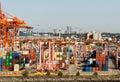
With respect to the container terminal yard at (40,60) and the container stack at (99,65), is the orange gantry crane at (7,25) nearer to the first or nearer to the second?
the container terminal yard at (40,60)

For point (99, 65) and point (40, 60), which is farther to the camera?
point (99, 65)

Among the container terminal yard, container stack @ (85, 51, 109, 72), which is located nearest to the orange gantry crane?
the container terminal yard

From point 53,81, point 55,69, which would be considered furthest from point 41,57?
point 53,81

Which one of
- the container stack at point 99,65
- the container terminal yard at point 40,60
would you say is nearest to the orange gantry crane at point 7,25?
the container terminal yard at point 40,60

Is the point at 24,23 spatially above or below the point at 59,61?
above

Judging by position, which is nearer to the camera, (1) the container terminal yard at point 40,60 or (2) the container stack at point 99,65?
(1) the container terminal yard at point 40,60

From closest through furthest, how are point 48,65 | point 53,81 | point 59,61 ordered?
point 53,81 → point 48,65 → point 59,61

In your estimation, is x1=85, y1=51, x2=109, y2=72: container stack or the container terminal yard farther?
x1=85, y1=51, x2=109, y2=72: container stack

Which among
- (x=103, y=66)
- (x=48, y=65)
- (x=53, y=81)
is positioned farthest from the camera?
(x=103, y=66)

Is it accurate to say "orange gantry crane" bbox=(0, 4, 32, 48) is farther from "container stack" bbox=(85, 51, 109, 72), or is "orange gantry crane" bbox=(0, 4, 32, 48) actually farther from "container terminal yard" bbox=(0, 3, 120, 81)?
"container stack" bbox=(85, 51, 109, 72)

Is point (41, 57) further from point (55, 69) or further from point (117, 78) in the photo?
point (117, 78)

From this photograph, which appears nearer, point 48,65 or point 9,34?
point 48,65

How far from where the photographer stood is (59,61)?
4759cm

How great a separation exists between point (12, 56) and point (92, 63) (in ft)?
31.7
